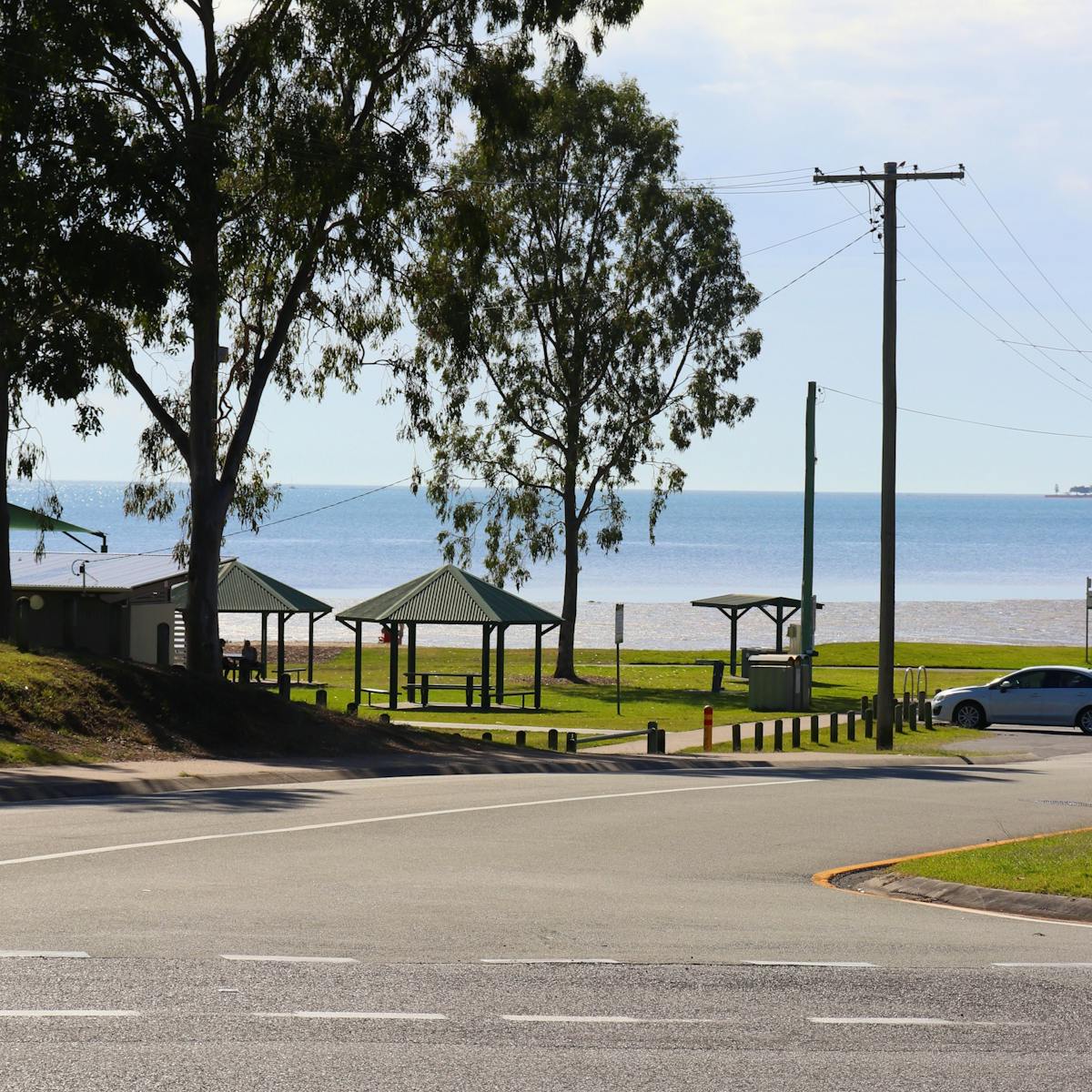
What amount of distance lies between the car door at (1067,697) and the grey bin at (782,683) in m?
5.81

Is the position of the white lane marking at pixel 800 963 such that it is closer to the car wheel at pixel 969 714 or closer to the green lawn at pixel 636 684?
the green lawn at pixel 636 684

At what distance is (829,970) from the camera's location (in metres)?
9.12

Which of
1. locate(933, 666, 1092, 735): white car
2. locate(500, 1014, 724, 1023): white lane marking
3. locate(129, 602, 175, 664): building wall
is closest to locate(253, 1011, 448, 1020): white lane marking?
locate(500, 1014, 724, 1023): white lane marking

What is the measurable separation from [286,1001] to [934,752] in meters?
22.9

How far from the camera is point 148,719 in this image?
77.3 ft

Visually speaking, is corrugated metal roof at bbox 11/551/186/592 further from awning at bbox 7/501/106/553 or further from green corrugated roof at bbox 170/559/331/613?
green corrugated roof at bbox 170/559/331/613

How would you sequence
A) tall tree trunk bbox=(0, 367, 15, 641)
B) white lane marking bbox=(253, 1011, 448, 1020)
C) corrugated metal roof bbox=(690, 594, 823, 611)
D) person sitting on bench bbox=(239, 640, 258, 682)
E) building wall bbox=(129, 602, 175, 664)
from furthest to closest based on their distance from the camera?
corrugated metal roof bbox=(690, 594, 823, 611) → person sitting on bench bbox=(239, 640, 258, 682) → building wall bbox=(129, 602, 175, 664) → tall tree trunk bbox=(0, 367, 15, 641) → white lane marking bbox=(253, 1011, 448, 1020)

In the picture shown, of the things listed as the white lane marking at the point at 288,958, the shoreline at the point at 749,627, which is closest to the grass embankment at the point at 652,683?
the shoreline at the point at 749,627

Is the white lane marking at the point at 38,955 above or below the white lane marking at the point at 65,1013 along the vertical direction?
below

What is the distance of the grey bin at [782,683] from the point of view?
38.9m

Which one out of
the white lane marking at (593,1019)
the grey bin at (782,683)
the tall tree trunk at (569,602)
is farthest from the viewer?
the tall tree trunk at (569,602)

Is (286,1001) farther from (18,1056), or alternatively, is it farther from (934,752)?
(934,752)

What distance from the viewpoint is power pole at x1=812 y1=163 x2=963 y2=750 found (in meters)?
29.9

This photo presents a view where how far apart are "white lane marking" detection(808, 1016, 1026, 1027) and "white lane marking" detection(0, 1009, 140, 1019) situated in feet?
10.5
